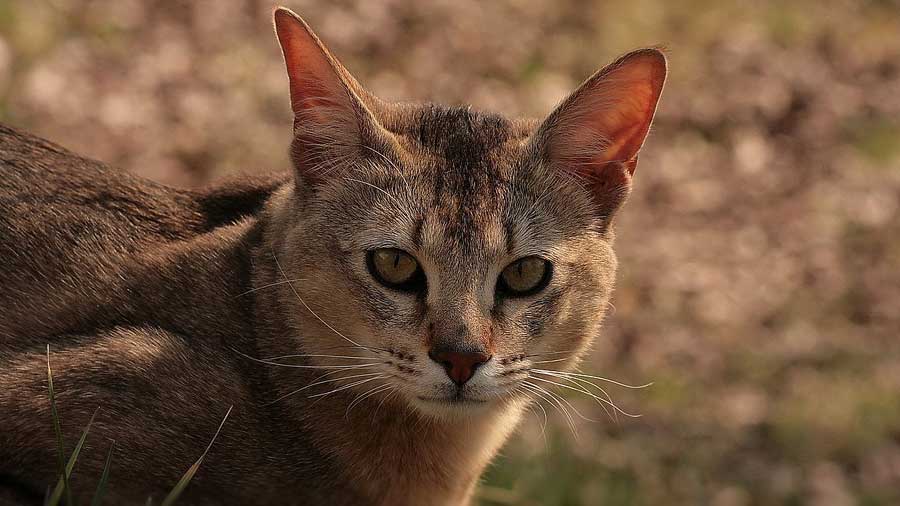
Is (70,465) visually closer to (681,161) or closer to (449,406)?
(449,406)

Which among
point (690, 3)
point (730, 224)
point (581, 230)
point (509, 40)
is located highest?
point (690, 3)

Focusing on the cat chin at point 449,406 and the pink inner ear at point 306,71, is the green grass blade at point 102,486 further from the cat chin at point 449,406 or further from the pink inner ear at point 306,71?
the pink inner ear at point 306,71

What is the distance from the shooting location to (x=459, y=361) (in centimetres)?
289

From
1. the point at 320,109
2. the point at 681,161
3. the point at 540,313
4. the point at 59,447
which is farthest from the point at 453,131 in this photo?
the point at 681,161

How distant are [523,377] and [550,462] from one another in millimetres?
2273

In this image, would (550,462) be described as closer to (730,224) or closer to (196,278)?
(196,278)

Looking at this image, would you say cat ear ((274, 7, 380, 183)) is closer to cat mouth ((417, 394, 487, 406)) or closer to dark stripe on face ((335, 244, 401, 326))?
dark stripe on face ((335, 244, 401, 326))

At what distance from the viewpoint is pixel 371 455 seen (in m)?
3.27

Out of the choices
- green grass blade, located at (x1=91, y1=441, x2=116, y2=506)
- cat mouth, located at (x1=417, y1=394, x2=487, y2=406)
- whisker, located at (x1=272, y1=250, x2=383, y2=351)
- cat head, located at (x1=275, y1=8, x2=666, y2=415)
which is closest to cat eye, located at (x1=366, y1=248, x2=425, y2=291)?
cat head, located at (x1=275, y1=8, x2=666, y2=415)

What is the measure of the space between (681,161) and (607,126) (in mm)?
5578

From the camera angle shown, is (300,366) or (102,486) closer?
(102,486)

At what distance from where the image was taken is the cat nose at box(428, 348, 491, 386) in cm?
288

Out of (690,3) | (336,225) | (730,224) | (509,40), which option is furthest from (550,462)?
(690,3)

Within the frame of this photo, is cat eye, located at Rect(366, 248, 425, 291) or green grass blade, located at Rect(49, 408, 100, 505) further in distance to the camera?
cat eye, located at Rect(366, 248, 425, 291)
